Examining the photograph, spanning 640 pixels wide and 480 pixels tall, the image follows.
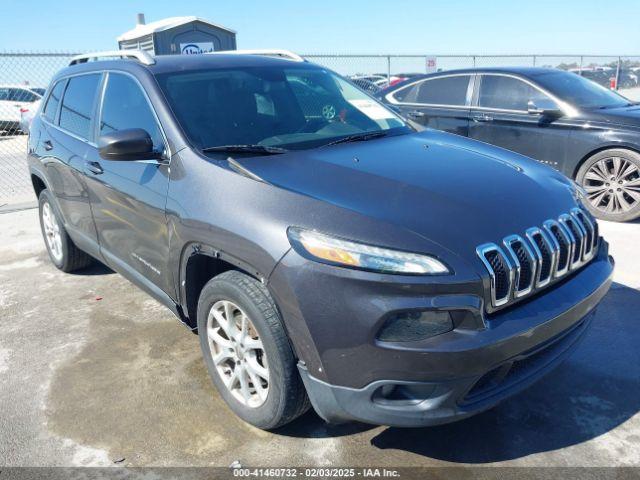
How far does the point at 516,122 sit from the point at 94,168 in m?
4.73

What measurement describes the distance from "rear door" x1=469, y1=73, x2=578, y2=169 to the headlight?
471 cm

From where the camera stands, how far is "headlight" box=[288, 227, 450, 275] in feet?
6.77

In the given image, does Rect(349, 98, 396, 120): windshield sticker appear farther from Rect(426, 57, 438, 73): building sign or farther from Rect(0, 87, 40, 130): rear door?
Rect(0, 87, 40, 130): rear door

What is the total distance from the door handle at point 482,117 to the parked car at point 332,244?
11.0 ft

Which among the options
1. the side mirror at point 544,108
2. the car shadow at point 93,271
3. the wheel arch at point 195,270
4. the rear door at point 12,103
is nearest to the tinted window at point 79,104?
the car shadow at point 93,271

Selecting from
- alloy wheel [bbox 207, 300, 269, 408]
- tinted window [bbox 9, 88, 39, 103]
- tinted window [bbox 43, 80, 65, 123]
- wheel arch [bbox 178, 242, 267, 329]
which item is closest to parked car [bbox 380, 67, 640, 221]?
tinted window [bbox 43, 80, 65, 123]

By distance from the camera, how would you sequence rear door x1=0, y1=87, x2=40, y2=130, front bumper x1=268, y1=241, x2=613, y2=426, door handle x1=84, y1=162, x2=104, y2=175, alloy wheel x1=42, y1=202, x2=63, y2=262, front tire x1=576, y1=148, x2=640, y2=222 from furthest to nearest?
1. rear door x1=0, y1=87, x2=40, y2=130
2. front tire x1=576, y1=148, x2=640, y2=222
3. alloy wheel x1=42, y1=202, x2=63, y2=262
4. door handle x1=84, y1=162, x2=104, y2=175
5. front bumper x1=268, y1=241, x2=613, y2=426

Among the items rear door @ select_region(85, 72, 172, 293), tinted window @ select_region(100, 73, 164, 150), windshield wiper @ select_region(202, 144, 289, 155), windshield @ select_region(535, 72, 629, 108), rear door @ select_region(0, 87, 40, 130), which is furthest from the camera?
rear door @ select_region(0, 87, 40, 130)

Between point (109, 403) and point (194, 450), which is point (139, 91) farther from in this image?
point (194, 450)

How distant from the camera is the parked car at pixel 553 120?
226 inches

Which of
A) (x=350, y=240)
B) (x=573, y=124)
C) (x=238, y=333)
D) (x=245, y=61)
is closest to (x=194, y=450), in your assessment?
(x=238, y=333)

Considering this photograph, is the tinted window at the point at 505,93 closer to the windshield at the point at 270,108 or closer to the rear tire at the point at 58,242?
the windshield at the point at 270,108

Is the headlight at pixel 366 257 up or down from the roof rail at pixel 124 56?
down

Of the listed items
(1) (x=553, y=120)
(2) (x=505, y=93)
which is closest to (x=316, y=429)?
(1) (x=553, y=120)
